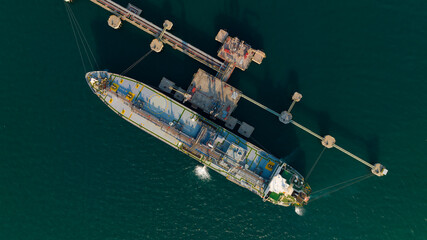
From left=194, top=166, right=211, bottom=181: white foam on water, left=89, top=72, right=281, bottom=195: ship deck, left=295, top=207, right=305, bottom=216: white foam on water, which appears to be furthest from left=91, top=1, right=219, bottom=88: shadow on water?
left=295, top=207, right=305, bottom=216: white foam on water

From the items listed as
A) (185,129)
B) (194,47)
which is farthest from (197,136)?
(194,47)

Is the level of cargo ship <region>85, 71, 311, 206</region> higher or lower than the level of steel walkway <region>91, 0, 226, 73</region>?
lower

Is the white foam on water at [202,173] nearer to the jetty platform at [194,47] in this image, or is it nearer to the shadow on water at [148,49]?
the shadow on water at [148,49]

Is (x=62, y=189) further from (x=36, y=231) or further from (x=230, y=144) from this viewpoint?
(x=230, y=144)

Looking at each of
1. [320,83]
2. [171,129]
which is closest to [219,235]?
[171,129]

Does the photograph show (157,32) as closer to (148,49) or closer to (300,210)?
(148,49)

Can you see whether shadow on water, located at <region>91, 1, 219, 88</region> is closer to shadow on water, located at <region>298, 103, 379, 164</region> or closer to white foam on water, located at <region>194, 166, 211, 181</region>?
white foam on water, located at <region>194, 166, 211, 181</region>

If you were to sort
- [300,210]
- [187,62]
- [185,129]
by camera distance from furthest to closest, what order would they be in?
[187,62] < [300,210] < [185,129]
